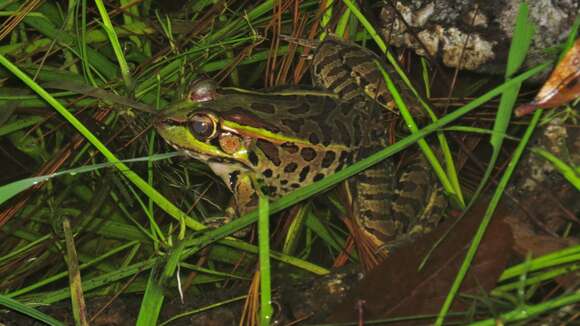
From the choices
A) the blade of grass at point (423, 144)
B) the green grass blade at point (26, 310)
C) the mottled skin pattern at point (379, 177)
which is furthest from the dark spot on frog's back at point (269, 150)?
the green grass blade at point (26, 310)

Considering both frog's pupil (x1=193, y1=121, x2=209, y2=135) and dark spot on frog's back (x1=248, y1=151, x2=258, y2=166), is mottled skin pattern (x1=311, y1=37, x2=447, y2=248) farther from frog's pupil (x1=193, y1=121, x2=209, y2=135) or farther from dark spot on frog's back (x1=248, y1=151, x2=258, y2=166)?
frog's pupil (x1=193, y1=121, x2=209, y2=135)

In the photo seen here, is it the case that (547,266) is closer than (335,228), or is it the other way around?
(547,266)

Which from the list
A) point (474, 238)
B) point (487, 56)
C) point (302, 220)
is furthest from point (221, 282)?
point (487, 56)

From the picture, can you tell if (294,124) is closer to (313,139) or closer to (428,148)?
(313,139)

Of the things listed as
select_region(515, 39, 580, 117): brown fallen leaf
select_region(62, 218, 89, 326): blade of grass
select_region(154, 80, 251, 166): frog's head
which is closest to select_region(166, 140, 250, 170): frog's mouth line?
select_region(154, 80, 251, 166): frog's head

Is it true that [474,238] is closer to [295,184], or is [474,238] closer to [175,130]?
[295,184]

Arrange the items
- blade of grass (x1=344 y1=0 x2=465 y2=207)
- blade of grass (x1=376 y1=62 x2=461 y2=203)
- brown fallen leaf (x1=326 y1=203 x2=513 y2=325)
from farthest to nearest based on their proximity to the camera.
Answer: blade of grass (x1=344 y1=0 x2=465 y2=207) → blade of grass (x1=376 y1=62 x2=461 y2=203) → brown fallen leaf (x1=326 y1=203 x2=513 y2=325)
